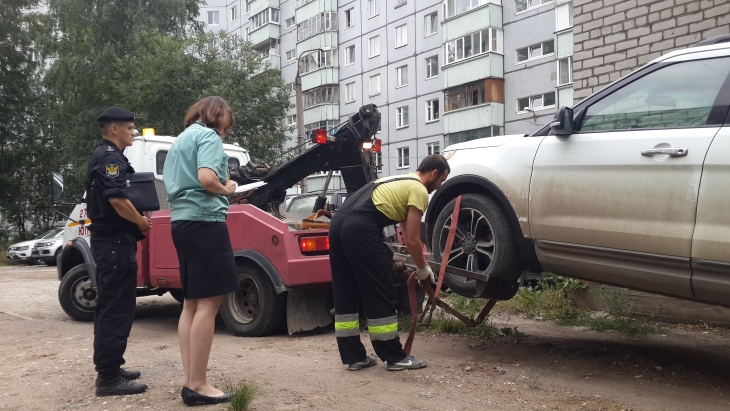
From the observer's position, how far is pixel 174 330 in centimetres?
762

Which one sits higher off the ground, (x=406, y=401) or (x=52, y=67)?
(x=52, y=67)

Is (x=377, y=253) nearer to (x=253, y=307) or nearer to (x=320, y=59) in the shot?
(x=253, y=307)

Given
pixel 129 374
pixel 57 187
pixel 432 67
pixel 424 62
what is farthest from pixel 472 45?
pixel 129 374

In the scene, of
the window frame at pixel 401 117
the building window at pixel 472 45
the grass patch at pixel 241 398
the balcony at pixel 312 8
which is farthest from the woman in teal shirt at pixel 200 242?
the balcony at pixel 312 8

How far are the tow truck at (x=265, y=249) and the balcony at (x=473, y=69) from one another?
2087 cm

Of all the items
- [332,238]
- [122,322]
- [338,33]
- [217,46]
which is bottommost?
[122,322]

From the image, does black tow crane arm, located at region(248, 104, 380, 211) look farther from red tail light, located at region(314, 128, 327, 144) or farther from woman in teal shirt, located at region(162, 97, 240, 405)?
woman in teal shirt, located at region(162, 97, 240, 405)

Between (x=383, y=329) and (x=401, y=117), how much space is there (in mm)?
30338

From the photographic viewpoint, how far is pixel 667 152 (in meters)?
4.04

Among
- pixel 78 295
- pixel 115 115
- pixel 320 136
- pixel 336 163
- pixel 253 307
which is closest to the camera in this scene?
pixel 115 115

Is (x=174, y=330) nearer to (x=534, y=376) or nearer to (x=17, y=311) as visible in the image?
(x=17, y=311)

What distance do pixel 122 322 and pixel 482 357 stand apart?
8.92ft

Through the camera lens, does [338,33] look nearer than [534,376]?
No

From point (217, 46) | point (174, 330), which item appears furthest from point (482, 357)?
point (217, 46)
